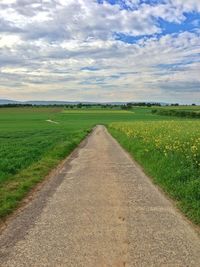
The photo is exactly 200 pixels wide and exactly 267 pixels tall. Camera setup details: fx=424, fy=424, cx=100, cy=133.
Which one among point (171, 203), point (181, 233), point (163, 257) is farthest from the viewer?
point (171, 203)

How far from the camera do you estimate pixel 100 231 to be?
8.00 m

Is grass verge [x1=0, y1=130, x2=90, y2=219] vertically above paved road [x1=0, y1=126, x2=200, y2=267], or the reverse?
paved road [x1=0, y1=126, x2=200, y2=267]

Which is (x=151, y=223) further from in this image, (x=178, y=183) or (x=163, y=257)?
(x=178, y=183)

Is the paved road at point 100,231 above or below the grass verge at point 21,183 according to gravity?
above

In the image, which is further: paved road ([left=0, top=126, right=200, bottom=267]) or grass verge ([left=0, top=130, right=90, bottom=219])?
grass verge ([left=0, top=130, right=90, bottom=219])

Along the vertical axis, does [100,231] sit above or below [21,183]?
above

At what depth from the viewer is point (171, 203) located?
1068 cm

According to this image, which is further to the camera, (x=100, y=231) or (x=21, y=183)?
(x=21, y=183)

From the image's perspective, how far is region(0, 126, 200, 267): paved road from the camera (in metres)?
6.54

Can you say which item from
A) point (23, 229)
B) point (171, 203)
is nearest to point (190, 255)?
point (23, 229)

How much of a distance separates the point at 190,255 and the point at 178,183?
572cm

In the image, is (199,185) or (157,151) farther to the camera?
(157,151)

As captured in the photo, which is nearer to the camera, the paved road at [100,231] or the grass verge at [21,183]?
the paved road at [100,231]

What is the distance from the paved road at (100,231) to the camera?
6.54 m
